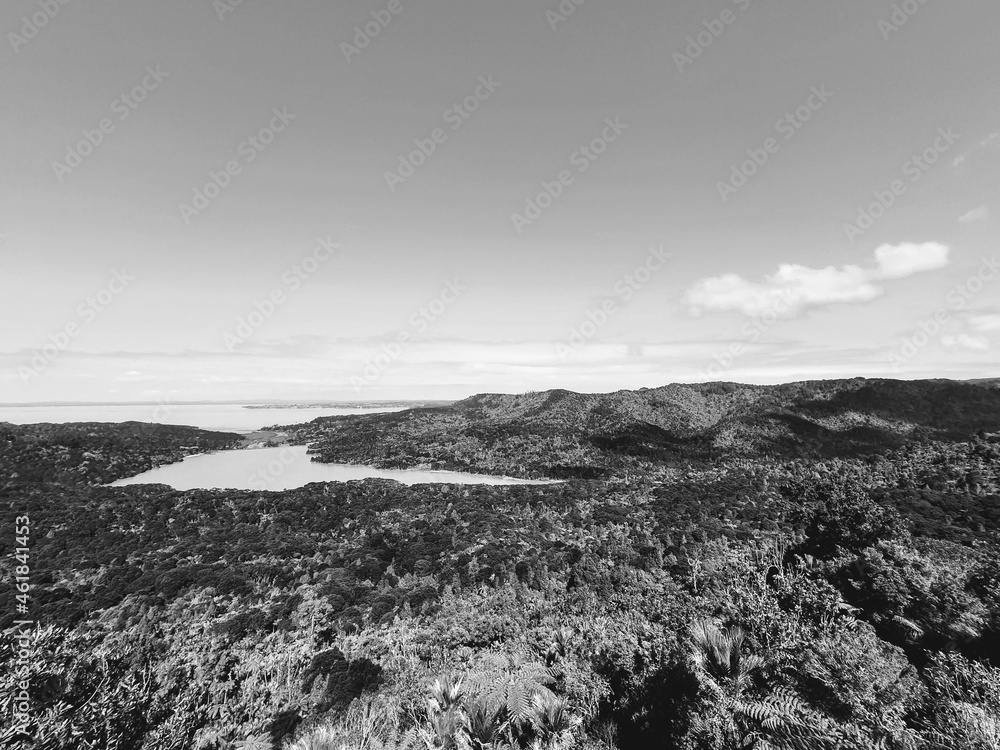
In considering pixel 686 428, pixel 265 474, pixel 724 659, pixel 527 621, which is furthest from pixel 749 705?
pixel 686 428

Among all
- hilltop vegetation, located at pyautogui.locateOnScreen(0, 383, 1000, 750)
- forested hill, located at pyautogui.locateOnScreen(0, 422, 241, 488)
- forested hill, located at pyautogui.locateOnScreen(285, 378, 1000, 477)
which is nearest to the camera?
hilltop vegetation, located at pyautogui.locateOnScreen(0, 383, 1000, 750)

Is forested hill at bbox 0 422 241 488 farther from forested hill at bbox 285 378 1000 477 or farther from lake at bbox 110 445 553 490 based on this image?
forested hill at bbox 285 378 1000 477

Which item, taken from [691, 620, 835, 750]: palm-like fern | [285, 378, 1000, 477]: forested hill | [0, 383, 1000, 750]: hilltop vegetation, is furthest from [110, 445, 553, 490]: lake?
[691, 620, 835, 750]: palm-like fern

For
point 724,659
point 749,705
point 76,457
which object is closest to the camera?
point 749,705

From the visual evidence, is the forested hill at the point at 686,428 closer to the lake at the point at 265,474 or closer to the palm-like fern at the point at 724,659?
the lake at the point at 265,474

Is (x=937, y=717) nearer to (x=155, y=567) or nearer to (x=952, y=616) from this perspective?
(x=952, y=616)

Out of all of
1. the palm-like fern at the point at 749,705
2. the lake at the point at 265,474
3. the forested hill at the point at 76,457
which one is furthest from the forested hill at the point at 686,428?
the palm-like fern at the point at 749,705

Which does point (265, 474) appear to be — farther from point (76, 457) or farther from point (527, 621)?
point (527, 621)
